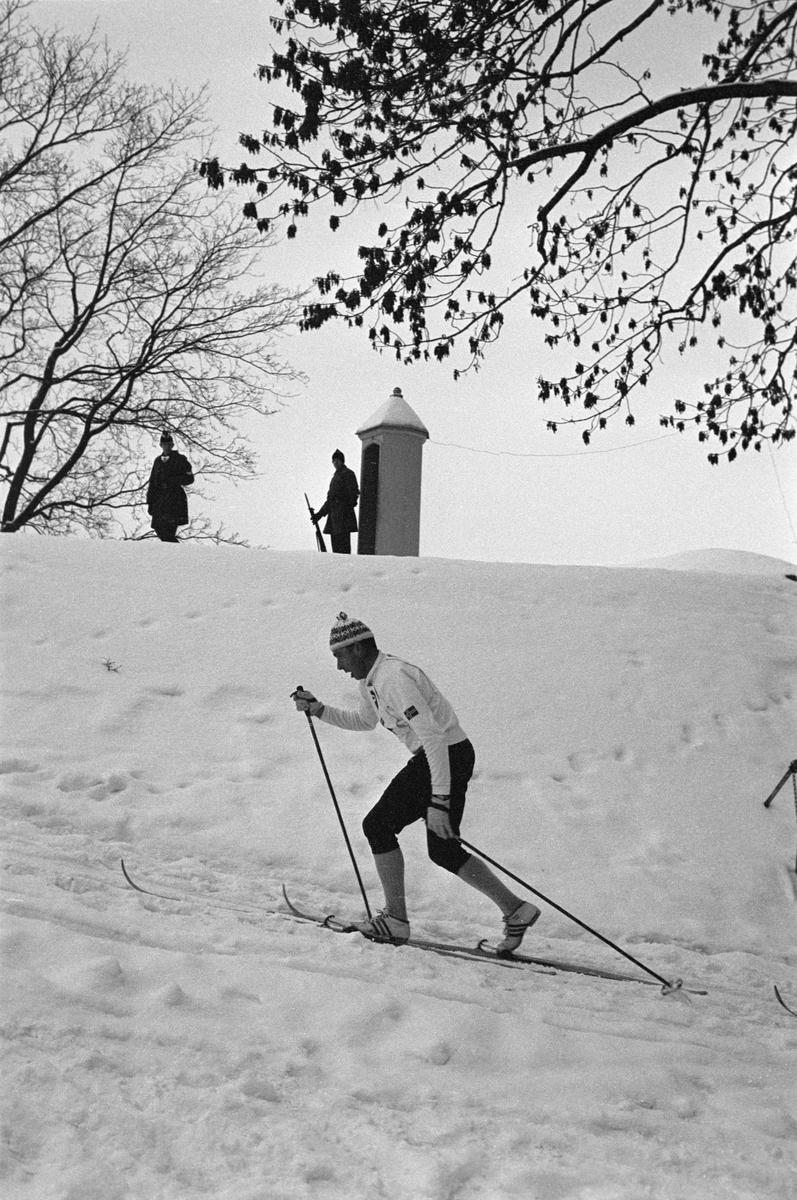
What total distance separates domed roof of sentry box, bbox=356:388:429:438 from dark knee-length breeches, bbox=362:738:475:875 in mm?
10156

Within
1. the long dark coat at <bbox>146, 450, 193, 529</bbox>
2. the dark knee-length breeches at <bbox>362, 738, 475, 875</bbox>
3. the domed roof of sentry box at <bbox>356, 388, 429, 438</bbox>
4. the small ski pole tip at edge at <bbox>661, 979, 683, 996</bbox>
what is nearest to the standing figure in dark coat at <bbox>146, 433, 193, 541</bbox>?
the long dark coat at <bbox>146, 450, 193, 529</bbox>

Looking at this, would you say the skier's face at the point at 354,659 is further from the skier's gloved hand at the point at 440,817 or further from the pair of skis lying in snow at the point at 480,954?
the pair of skis lying in snow at the point at 480,954

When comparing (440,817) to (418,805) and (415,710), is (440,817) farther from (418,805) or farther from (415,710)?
(415,710)

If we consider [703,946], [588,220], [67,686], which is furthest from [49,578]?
[703,946]

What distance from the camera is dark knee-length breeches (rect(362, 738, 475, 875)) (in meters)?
5.14

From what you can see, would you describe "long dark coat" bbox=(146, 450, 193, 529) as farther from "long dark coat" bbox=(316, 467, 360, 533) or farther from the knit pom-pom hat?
the knit pom-pom hat

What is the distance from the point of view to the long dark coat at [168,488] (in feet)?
44.0

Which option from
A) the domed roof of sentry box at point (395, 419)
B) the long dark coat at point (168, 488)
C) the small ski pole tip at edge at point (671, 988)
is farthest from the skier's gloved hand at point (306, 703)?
the domed roof of sentry box at point (395, 419)

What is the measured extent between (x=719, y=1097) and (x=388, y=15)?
5.97 meters

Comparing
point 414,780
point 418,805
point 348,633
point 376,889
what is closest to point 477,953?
point 418,805

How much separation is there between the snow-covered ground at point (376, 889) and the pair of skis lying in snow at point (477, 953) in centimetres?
10

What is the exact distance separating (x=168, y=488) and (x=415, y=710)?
9044 millimetres

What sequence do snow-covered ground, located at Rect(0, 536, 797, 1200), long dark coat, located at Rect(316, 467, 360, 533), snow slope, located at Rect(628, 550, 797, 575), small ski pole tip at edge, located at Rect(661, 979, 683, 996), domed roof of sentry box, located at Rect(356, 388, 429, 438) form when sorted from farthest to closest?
snow slope, located at Rect(628, 550, 797, 575)
domed roof of sentry box, located at Rect(356, 388, 429, 438)
long dark coat, located at Rect(316, 467, 360, 533)
small ski pole tip at edge, located at Rect(661, 979, 683, 996)
snow-covered ground, located at Rect(0, 536, 797, 1200)

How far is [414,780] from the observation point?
5.29 meters
